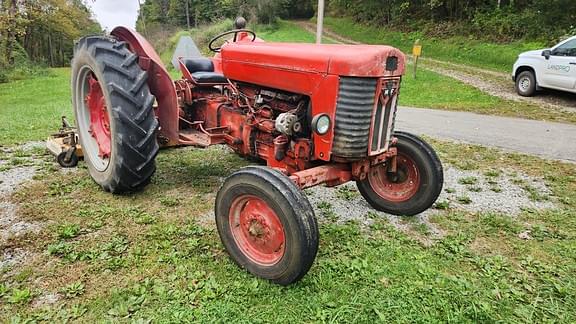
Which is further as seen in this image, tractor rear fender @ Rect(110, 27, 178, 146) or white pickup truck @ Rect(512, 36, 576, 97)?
white pickup truck @ Rect(512, 36, 576, 97)

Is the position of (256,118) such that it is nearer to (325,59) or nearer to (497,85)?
(325,59)

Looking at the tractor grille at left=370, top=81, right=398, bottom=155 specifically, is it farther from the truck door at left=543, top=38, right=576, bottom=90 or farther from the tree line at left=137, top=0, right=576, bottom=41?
the tree line at left=137, top=0, right=576, bottom=41

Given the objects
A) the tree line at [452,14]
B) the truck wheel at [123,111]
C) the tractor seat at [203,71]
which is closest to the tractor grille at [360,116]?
the truck wheel at [123,111]

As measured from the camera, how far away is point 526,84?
10688mm

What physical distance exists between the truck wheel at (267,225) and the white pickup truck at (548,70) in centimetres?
995

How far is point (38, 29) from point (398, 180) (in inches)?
1876

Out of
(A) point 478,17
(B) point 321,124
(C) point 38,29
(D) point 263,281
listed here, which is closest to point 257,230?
(D) point 263,281

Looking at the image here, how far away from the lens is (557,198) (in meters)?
4.20

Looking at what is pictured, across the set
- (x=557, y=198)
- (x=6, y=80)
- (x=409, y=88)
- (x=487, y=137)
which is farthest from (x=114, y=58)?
(x=6, y=80)

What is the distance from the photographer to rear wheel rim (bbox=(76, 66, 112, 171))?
410 cm

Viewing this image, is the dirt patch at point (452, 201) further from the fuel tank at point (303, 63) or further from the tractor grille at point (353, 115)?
the fuel tank at point (303, 63)

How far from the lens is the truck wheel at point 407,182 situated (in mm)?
3412

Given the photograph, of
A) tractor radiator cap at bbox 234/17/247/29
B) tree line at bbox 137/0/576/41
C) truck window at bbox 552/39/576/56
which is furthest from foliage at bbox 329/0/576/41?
tractor radiator cap at bbox 234/17/247/29

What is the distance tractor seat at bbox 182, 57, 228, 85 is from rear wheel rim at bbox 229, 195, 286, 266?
1847 millimetres
